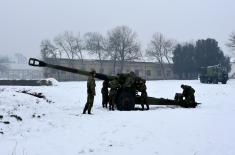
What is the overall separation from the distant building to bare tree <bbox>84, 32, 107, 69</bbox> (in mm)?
1910

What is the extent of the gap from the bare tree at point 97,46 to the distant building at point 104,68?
1910mm

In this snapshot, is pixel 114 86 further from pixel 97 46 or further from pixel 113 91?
pixel 97 46

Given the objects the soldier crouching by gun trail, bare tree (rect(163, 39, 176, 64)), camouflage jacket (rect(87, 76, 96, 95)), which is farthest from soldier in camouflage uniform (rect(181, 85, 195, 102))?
bare tree (rect(163, 39, 176, 64))

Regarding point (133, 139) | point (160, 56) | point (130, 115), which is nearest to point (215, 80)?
point (130, 115)

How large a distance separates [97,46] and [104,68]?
5325mm

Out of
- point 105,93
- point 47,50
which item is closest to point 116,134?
point 105,93

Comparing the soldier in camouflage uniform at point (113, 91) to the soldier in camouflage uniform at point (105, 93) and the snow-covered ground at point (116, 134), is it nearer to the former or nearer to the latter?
the soldier in camouflage uniform at point (105, 93)

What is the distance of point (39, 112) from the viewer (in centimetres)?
1455

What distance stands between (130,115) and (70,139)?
12.3 ft

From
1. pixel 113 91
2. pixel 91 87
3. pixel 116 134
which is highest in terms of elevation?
pixel 91 87

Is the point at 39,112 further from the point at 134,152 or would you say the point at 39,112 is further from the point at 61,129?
the point at 134,152

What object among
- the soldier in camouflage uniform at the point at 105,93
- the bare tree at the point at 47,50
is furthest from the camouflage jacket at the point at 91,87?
the bare tree at the point at 47,50

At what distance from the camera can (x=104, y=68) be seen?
9681cm

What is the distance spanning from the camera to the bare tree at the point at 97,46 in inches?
3780
